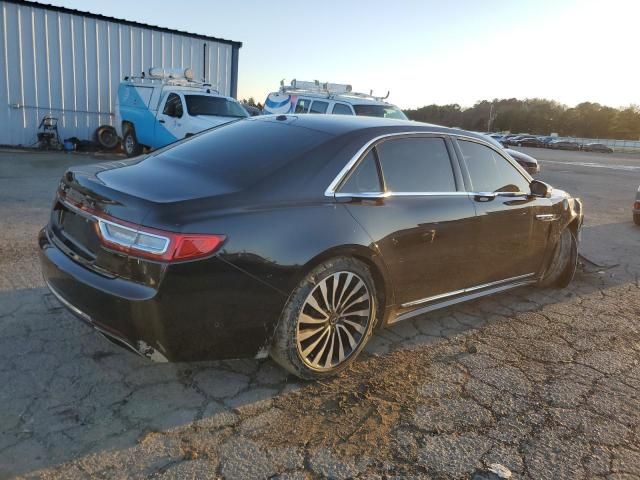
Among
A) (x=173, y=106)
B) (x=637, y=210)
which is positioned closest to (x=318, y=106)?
(x=173, y=106)

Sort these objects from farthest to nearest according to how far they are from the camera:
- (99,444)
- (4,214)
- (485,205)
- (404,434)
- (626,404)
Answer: (4,214)
(485,205)
(626,404)
(404,434)
(99,444)

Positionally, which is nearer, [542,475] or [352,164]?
[542,475]

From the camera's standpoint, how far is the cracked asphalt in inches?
95.0

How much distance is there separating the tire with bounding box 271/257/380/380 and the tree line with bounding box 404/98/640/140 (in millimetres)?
89934

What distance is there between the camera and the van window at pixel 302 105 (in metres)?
13.4

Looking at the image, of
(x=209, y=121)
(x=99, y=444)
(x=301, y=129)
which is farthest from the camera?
(x=209, y=121)

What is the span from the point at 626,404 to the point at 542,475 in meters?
1.07

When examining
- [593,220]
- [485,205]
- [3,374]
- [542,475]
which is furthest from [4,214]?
[593,220]

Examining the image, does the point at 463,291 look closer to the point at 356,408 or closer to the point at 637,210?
the point at 356,408

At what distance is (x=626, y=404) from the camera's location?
3141 mm

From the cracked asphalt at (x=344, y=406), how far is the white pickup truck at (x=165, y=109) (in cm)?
886

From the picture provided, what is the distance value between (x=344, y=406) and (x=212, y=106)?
445 inches

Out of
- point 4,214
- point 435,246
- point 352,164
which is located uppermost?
point 352,164

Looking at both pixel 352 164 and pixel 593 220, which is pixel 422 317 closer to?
pixel 352 164
